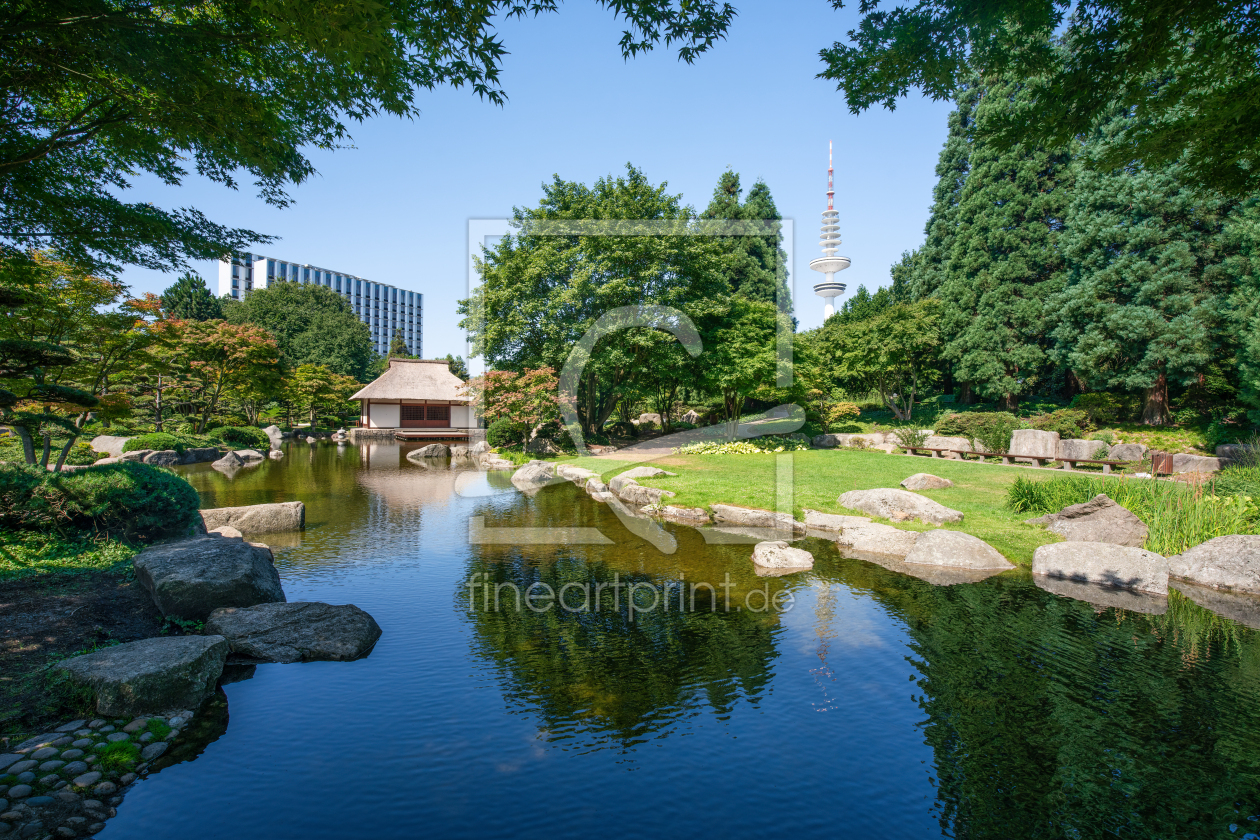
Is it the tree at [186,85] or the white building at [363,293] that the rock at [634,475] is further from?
the white building at [363,293]

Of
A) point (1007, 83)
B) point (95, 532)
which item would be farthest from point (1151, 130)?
point (1007, 83)

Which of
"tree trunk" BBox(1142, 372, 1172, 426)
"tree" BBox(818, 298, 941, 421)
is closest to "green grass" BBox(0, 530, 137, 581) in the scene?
"tree" BBox(818, 298, 941, 421)

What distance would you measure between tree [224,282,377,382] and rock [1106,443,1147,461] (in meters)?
50.7

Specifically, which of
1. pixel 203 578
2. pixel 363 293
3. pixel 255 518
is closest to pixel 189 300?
pixel 255 518

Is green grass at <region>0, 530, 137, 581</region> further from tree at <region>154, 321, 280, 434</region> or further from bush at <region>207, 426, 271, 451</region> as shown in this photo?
tree at <region>154, 321, 280, 434</region>

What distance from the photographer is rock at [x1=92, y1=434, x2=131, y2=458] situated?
835 inches

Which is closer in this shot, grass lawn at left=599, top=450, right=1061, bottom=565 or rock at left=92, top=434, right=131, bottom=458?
grass lawn at left=599, top=450, right=1061, bottom=565

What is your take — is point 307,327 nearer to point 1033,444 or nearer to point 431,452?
point 431,452

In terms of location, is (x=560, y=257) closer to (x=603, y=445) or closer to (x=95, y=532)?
(x=603, y=445)

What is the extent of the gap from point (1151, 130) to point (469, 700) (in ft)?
29.3

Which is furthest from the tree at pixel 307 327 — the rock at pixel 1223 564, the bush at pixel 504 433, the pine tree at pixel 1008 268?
the rock at pixel 1223 564

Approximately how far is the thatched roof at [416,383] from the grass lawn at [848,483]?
23.1m

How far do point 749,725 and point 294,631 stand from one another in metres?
4.89

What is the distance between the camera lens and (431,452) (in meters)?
28.8
